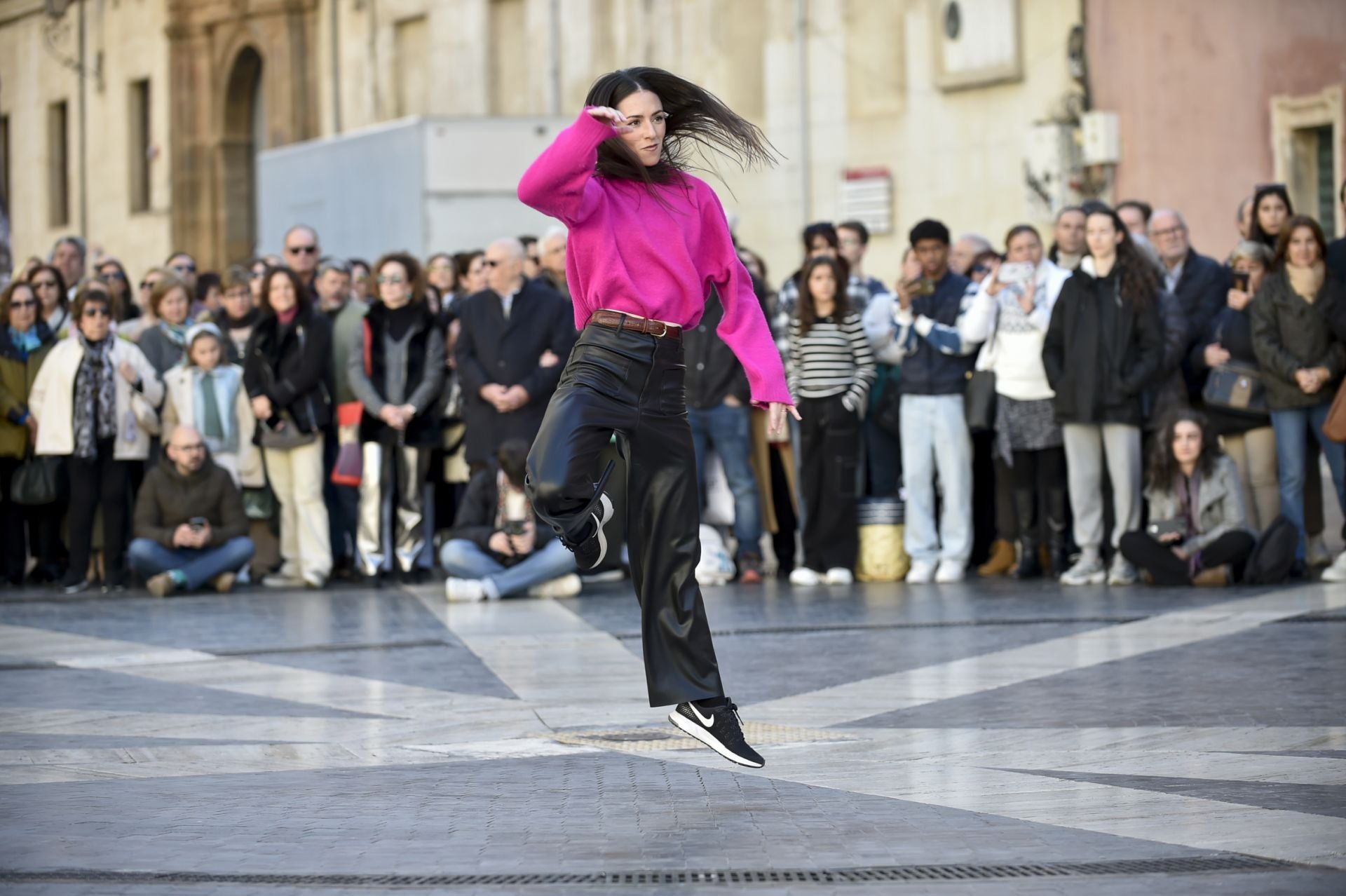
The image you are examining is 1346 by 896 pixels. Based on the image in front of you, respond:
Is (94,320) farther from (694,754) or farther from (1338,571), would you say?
(694,754)

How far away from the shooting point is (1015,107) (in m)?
21.7

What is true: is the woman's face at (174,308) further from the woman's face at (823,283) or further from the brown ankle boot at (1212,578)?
the brown ankle boot at (1212,578)

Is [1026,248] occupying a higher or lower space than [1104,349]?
higher

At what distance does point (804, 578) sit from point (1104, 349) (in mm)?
2191

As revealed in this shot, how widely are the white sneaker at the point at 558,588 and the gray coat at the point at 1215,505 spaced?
3.23m

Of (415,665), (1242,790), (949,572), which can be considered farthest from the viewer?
(949,572)

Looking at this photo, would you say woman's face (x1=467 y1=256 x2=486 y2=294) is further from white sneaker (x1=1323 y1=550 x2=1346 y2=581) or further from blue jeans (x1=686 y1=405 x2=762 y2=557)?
white sneaker (x1=1323 y1=550 x2=1346 y2=581)

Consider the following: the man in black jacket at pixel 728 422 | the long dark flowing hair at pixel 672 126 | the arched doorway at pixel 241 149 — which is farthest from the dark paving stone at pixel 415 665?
the arched doorway at pixel 241 149

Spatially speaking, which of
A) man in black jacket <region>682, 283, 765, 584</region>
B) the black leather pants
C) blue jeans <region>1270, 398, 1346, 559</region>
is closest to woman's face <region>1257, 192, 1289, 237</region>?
blue jeans <region>1270, 398, 1346, 559</region>

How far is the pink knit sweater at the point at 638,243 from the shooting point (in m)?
6.23

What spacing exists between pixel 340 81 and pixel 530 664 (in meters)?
23.0

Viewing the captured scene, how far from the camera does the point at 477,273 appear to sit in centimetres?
1505

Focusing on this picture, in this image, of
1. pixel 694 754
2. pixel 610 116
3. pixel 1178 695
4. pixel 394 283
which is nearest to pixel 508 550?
pixel 394 283

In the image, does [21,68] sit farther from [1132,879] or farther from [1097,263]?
[1132,879]
